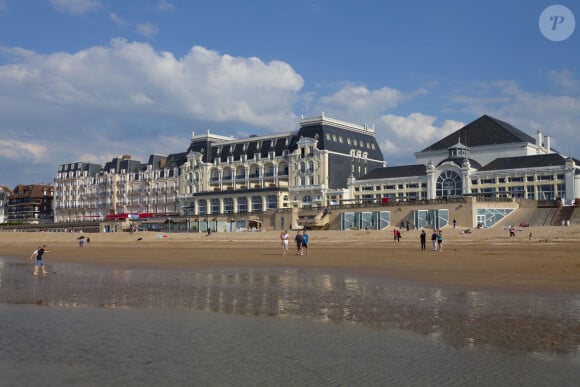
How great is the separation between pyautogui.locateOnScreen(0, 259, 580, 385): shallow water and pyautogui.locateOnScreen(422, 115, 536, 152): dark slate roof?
71557mm

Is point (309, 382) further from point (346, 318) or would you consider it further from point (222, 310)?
point (222, 310)

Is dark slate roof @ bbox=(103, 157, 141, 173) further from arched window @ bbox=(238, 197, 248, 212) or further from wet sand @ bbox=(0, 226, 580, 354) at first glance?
wet sand @ bbox=(0, 226, 580, 354)

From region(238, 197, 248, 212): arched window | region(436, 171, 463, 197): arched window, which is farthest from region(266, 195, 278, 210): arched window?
region(436, 171, 463, 197): arched window

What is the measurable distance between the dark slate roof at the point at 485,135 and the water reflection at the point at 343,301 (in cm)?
6674

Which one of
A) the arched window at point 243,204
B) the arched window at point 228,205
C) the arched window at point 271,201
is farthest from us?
the arched window at point 228,205

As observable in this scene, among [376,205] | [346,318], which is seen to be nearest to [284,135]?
[376,205]

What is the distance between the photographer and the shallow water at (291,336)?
9781 millimetres

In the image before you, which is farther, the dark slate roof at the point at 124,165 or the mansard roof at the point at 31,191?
the mansard roof at the point at 31,191

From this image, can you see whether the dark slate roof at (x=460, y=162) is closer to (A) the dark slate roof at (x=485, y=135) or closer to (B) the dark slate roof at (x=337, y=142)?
(A) the dark slate roof at (x=485, y=135)

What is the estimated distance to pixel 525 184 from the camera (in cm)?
7438

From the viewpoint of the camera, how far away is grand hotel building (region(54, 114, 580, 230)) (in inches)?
3029

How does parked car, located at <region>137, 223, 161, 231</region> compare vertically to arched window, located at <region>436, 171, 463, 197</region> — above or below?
below

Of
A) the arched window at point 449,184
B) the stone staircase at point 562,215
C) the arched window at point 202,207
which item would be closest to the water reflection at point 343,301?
the stone staircase at point 562,215

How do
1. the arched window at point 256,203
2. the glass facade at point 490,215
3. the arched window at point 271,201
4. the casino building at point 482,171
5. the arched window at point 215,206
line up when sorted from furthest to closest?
the arched window at point 215,206
the arched window at point 256,203
the arched window at point 271,201
the casino building at point 482,171
the glass facade at point 490,215
